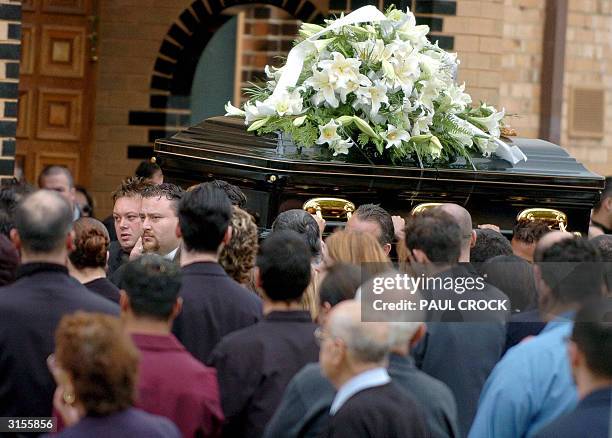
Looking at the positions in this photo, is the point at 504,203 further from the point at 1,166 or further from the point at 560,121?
the point at 560,121

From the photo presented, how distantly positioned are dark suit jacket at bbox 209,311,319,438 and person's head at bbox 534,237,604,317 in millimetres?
822

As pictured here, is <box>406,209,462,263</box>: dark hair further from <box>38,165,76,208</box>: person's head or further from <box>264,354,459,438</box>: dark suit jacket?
<box>38,165,76,208</box>: person's head

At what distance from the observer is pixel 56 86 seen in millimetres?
11016

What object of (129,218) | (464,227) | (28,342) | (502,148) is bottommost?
(28,342)

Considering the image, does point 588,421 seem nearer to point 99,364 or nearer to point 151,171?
point 99,364

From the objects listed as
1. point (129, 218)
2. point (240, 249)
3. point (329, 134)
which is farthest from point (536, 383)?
point (129, 218)

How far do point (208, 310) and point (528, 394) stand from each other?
3.66 ft

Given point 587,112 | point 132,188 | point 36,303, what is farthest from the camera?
point 587,112

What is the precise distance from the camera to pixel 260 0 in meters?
11.1

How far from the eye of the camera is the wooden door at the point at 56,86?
1087 cm

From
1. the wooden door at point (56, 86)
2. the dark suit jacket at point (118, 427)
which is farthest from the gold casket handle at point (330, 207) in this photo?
the wooden door at point (56, 86)

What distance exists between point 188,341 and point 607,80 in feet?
29.1

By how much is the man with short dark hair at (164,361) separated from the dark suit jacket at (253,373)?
5.4 inches

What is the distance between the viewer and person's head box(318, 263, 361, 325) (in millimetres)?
4438
